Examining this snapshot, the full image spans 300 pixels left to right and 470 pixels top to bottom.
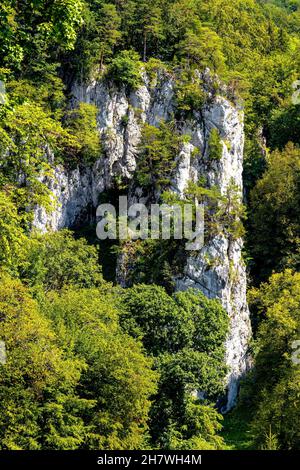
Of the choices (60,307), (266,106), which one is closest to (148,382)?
(60,307)

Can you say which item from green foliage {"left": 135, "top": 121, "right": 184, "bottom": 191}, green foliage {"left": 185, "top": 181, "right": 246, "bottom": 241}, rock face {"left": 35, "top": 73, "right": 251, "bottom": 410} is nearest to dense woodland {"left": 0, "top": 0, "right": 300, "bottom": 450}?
green foliage {"left": 135, "top": 121, "right": 184, "bottom": 191}

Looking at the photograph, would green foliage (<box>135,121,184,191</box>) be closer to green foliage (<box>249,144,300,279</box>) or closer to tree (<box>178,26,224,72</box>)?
tree (<box>178,26,224,72</box>)

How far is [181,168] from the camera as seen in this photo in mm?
41562

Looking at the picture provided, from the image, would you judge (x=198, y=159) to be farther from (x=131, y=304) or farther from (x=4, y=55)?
(x=4, y=55)

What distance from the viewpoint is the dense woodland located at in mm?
12562

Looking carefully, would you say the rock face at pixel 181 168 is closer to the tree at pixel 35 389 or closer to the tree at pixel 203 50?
the tree at pixel 203 50

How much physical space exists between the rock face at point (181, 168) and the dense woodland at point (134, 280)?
1.10m

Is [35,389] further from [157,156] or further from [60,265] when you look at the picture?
Answer: [157,156]

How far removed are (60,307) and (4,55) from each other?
58.1 ft

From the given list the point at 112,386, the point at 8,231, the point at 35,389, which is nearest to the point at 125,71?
the point at 112,386

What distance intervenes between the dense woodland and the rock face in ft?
3.60

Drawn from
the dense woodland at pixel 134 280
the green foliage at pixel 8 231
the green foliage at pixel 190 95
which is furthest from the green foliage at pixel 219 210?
the green foliage at pixel 8 231

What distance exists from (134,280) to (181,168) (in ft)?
30.0

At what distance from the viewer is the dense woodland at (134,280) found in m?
12.6
